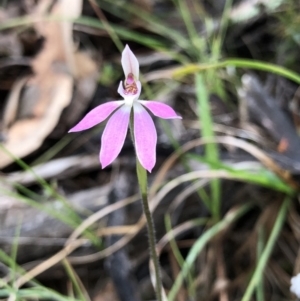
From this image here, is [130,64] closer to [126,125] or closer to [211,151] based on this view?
[126,125]

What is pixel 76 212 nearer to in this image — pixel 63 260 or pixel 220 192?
pixel 63 260

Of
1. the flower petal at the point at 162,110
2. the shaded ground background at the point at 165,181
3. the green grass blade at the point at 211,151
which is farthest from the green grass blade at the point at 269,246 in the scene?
the flower petal at the point at 162,110

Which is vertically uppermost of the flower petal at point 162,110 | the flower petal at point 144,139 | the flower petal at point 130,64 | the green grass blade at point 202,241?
the flower petal at point 130,64

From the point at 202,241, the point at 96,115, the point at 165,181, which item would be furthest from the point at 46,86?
the point at 96,115

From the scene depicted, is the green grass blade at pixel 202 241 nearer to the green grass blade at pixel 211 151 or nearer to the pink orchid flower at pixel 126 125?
the green grass blade at pixel 211 151

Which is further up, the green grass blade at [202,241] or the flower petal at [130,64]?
the flower petal at [130,64]

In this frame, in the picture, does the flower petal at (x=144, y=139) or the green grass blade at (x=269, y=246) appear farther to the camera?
the green grass blade at (x=269, y=246)

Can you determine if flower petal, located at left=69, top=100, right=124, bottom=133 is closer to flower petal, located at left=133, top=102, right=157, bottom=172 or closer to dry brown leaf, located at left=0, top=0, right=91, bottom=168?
flower petal, located at left=133, top=102, right=157, bottom=172

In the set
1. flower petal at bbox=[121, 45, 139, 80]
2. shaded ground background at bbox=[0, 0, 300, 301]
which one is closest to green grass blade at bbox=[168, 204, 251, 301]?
shaded ground background at bbox=[0, 0, 300, 301]
